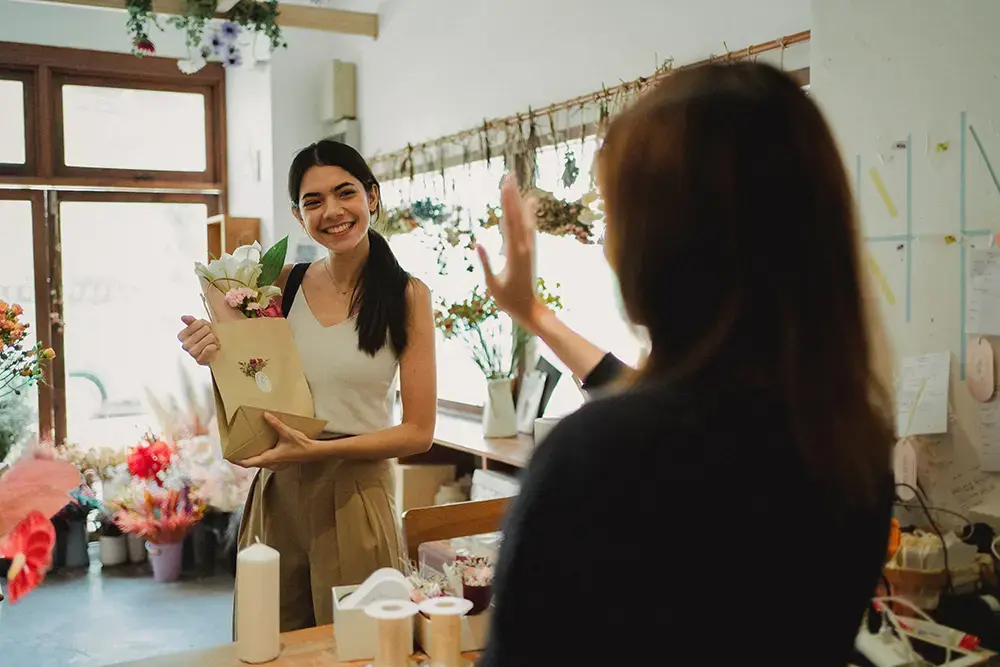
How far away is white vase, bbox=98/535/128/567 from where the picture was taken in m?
4.91

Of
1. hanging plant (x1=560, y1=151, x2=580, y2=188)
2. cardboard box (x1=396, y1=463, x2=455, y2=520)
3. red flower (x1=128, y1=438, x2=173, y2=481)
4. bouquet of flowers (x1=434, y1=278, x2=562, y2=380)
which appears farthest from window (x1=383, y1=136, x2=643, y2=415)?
red flower (x1=128, y1=438, x2=173, y2=481)

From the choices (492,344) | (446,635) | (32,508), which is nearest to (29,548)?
(32,508)

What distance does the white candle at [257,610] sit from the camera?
1617mm

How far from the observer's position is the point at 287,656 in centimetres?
166

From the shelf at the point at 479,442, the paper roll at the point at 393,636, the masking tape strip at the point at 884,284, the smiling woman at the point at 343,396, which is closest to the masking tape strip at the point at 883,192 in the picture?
the masking tape strip at the point at 884,284

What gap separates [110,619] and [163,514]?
586 mm

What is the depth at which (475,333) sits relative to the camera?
13.5 ft

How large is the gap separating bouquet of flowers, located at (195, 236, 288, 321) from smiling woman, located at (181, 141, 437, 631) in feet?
0.48

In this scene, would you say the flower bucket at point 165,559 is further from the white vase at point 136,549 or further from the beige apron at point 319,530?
the beige apron at point 319,530

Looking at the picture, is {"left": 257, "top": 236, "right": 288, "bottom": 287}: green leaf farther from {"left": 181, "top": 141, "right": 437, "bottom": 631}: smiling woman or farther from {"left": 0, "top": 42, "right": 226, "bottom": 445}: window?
{"left": 0, "top": 42, "right": 226, "bottom": 445}: window

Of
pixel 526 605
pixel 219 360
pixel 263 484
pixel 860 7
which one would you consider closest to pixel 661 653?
pixel 526 605

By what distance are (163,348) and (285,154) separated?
1456mm

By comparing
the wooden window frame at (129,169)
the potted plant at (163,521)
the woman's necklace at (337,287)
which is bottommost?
the potted plant at (163,521)

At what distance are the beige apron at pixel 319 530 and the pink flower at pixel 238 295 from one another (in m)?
0.39
